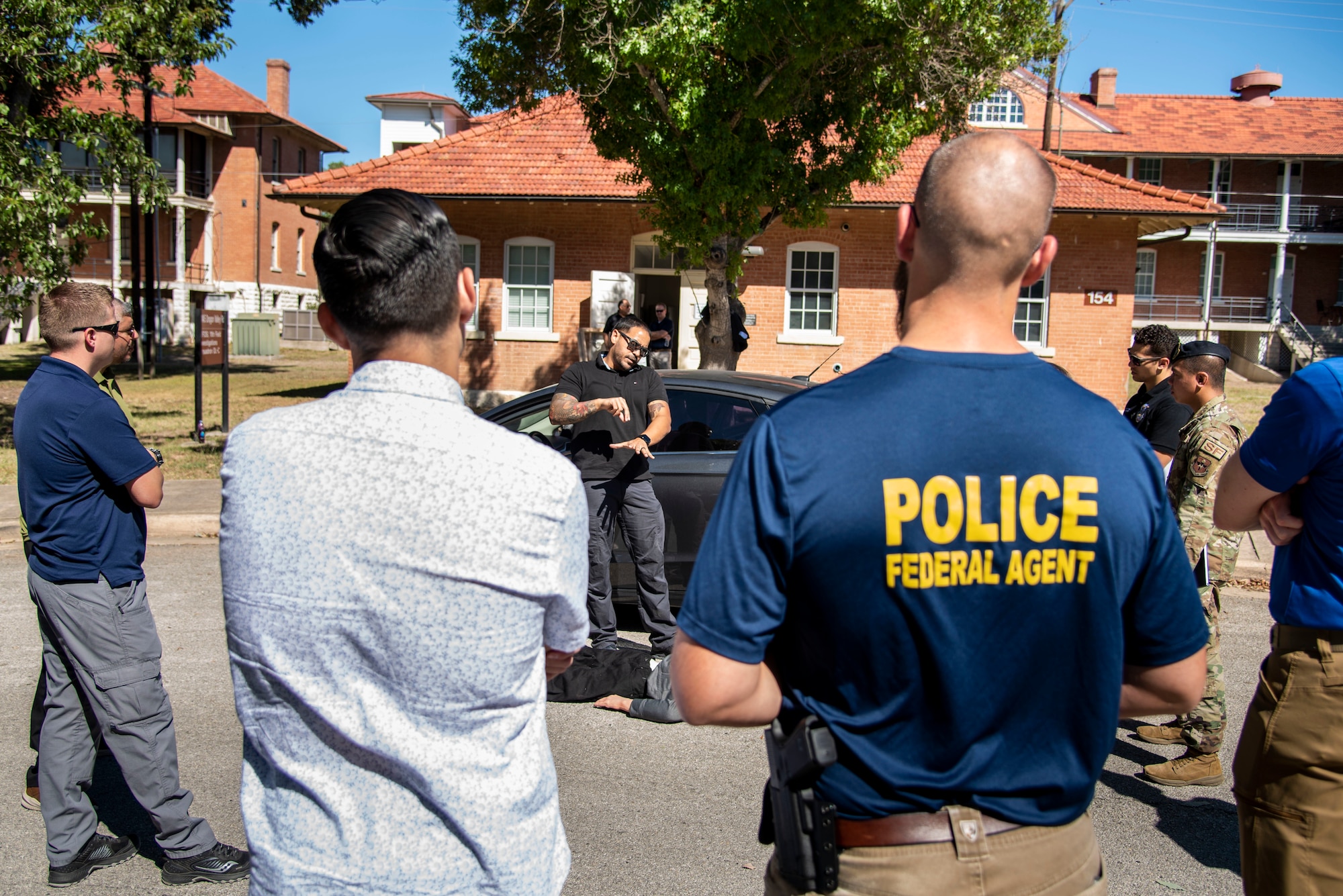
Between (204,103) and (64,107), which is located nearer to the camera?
(64,107)

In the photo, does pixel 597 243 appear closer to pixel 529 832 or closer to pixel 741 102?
pixel 741 102

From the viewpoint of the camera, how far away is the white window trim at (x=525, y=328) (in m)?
19.3

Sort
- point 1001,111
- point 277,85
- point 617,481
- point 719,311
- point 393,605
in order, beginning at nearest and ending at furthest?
1. point 393,605
2. point 617,481
3. point 719,311
4. point 1001,111
5. point 277,85

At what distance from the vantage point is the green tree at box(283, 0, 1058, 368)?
10.7 metres

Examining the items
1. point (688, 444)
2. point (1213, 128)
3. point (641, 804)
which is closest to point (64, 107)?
point (688, 444)

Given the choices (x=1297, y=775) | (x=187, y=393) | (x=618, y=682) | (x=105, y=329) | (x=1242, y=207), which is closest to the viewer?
(x=1297, y=775)

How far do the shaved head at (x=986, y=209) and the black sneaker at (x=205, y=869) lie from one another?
3.21 meters

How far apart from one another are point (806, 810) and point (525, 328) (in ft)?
60.4

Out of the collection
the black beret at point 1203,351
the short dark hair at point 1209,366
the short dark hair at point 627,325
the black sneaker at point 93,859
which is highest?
the short dark hair at point 627,325

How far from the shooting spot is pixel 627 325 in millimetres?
5965

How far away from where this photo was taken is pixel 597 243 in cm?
1928

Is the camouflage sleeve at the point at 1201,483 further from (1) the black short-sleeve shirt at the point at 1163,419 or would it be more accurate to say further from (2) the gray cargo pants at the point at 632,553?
(2) the gray cargo pants at the point at 632,553

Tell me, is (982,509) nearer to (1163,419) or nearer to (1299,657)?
(1299,657)

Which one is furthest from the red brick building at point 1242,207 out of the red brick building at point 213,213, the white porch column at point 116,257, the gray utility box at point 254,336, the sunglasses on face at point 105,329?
the sunglasses on face at point 105,329
